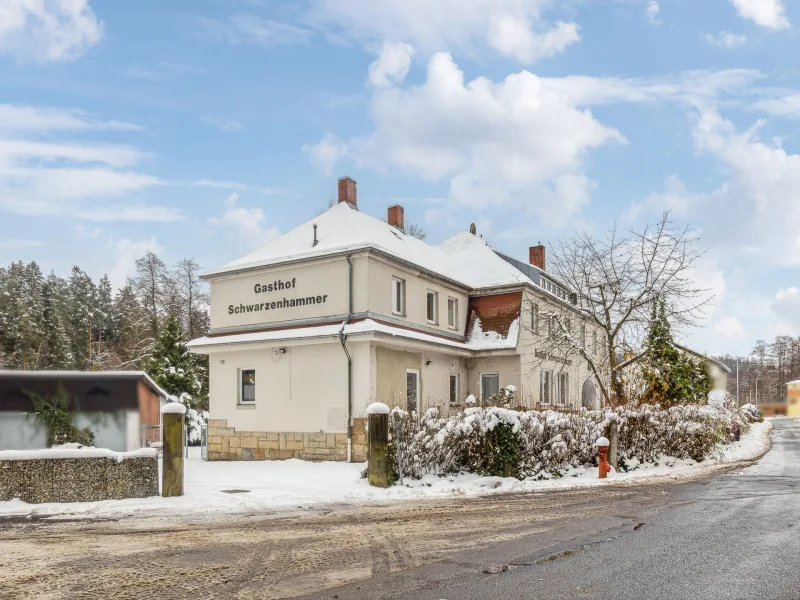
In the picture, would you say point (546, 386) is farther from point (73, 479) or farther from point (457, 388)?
point (73, 479)

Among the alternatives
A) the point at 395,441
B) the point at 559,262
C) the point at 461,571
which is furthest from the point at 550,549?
the point at 559,262

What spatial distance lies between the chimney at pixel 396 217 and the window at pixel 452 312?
514 centimetres

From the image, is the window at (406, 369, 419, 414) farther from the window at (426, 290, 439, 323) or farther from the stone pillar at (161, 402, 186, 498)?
the stone pillar at (161, 402, 186, 498)

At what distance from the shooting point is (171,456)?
1247 cm

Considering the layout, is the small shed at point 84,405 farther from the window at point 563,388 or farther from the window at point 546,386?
the window at point 563,388

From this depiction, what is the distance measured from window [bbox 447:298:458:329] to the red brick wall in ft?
2.56

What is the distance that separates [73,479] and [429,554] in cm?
704

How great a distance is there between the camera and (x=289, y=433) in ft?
72.6

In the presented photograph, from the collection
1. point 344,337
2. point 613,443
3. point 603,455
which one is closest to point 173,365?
point 344,337

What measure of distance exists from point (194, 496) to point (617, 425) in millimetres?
10365

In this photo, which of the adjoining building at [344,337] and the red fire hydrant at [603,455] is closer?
the red fire hydrant at [603,455]

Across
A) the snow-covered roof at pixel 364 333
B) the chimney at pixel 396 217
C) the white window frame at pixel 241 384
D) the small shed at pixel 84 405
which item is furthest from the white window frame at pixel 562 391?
the small shed at pixel 84 405

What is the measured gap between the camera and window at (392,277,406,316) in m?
23.7

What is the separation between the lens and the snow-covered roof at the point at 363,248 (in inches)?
927
